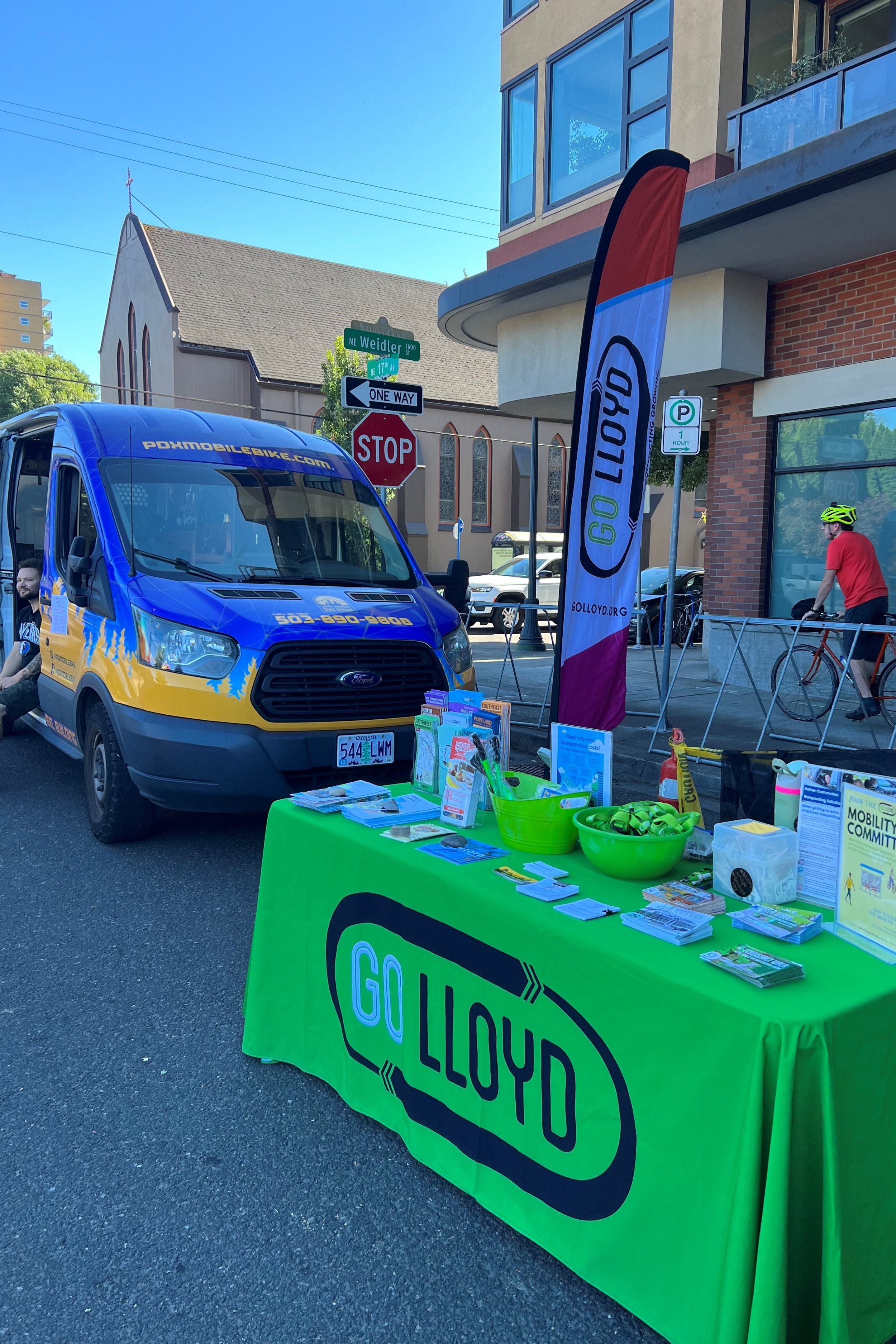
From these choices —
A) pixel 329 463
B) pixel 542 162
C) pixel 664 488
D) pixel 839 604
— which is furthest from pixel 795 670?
pixel 664 488

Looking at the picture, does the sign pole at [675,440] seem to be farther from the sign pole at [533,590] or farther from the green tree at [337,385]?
the green tree at [337,385]

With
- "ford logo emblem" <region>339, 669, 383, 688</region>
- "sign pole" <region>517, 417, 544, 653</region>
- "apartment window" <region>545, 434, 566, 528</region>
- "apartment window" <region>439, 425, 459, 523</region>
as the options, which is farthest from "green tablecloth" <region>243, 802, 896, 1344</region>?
"apartment window" <region>545, 434, 566, 528</region>

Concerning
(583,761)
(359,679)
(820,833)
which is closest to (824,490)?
(359,679)

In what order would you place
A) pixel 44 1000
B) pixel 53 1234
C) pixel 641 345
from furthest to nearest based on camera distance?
1. pixel 641 345
2. pixel 44 1000
3. pixel 53 1234

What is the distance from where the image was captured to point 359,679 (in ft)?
17.4

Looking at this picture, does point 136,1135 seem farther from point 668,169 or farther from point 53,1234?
point 668,169

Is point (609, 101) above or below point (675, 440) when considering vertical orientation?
above

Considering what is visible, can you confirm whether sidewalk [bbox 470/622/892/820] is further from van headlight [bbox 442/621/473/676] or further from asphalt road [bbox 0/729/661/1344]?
asphalt road [bbox 0/729/661/1344]

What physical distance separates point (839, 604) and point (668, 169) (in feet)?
22.9

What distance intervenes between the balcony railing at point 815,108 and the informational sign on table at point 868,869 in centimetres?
804

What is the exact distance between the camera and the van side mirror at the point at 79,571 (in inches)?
225

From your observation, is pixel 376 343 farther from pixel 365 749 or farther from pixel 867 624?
pixel 365 749

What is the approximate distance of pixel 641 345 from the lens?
438cm

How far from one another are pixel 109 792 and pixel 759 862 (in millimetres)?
4179
